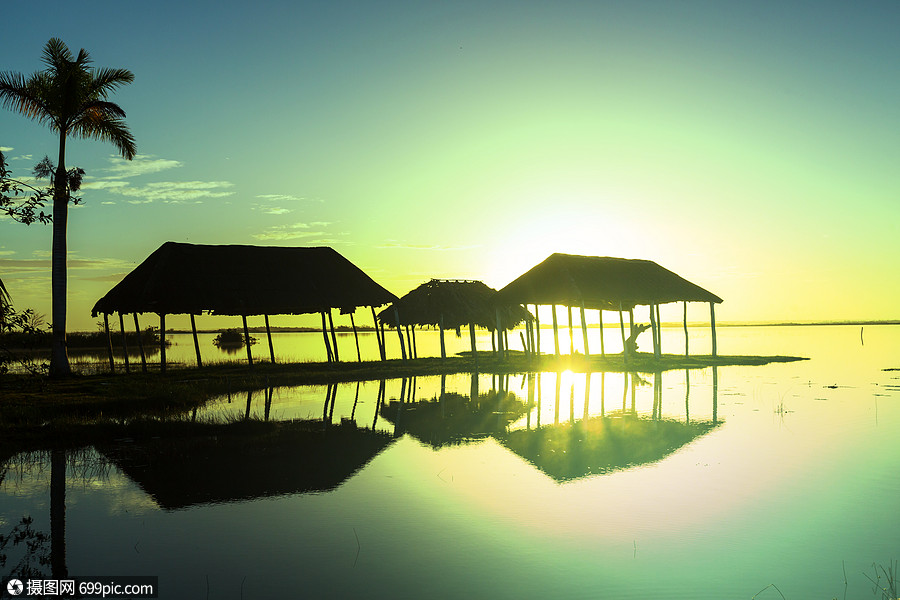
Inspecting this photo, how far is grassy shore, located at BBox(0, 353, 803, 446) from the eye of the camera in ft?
46.3

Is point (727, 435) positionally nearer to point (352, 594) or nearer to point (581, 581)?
point (581, 581)

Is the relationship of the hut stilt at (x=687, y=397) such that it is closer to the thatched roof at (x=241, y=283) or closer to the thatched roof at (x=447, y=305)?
the thatched roof at (x=447, y=305)

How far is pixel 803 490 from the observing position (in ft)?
32.6

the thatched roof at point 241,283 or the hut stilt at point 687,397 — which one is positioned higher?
the thatched roof at point 241,283

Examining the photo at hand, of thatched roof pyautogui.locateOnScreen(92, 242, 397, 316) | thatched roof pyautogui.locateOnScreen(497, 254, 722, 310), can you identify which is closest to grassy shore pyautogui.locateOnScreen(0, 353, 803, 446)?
thatched roof pyautogui.locateOnScreen(92, 242, 397, 316)

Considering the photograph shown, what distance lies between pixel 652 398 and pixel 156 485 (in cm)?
1500

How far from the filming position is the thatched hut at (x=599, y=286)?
3322 cm

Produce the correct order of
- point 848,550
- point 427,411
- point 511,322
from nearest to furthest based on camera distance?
point 848,550
point 427,411
point 511,322

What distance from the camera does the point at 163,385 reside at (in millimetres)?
20984

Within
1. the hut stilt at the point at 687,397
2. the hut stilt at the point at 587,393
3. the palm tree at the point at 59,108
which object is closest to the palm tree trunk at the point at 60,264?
the palm tree at the point at 59,108

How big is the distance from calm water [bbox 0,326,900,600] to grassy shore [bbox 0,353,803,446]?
1.85 metres

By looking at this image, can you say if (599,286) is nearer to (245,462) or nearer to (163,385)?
(163,385)

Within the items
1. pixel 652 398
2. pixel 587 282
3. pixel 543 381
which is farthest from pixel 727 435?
pixel 587 282

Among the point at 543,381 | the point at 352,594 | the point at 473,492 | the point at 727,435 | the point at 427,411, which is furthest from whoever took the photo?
the point at 543,381
